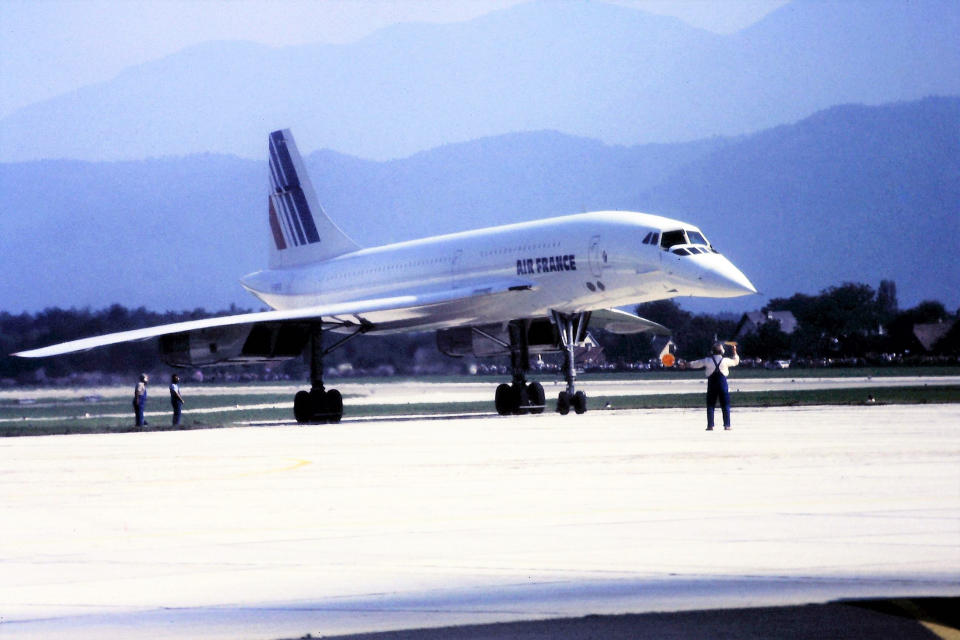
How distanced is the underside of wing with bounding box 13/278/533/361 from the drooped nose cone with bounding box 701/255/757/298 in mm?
4645

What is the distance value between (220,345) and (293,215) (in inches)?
447

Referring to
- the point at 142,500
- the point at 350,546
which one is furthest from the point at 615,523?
the point at 142,500

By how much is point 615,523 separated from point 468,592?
9.99ft

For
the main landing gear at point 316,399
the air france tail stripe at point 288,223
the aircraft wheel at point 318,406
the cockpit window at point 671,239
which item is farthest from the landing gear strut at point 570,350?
the air france tail stripe at point 288,223

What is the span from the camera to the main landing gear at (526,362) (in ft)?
111

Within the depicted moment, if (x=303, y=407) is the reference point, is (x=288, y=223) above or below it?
above

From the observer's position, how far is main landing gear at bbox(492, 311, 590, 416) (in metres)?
33.8

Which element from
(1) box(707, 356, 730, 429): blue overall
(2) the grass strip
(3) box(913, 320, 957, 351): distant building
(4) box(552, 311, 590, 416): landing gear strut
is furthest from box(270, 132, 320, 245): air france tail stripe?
(3) box(913, 320, 957, 351): distant building

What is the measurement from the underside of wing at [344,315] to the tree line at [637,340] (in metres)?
13.6

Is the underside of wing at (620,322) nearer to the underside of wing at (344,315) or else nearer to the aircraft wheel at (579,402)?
the underside of wing at (344,315)

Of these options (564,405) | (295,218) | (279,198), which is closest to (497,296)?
(564,405)

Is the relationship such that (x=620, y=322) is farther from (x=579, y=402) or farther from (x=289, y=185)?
(x=289, y=185)

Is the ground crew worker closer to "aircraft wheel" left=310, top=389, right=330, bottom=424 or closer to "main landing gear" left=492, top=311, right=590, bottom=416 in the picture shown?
"main landing gear" left=492, top=311, right=590, bottom=416

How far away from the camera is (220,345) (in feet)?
109
